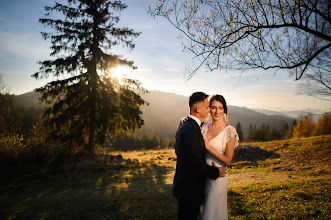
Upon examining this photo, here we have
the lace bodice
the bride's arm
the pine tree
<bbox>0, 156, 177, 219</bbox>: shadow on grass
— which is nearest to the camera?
→ the bride's arm

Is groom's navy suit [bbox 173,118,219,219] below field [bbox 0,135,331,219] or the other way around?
the other way around

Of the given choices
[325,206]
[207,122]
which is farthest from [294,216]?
[207,122]

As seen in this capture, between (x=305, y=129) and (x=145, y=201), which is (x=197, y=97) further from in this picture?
(x=305, y=129)

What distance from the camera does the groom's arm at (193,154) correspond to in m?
2.74

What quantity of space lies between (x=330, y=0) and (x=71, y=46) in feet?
50.6

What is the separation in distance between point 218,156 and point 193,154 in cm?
51

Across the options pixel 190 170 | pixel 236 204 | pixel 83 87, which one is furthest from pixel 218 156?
pixel 83 87

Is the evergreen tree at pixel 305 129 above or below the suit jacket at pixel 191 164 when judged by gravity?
below

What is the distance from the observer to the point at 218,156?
3020 millimetres

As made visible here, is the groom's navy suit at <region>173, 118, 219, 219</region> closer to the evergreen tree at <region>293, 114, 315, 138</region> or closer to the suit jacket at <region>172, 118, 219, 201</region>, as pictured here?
the suit jacket at <region>172, 118, 219, 201</region>

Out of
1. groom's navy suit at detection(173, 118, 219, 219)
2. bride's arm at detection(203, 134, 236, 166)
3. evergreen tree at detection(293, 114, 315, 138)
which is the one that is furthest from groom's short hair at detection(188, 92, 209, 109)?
evergreen tree at detection(293, 114, 315, 138)

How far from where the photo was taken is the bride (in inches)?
122

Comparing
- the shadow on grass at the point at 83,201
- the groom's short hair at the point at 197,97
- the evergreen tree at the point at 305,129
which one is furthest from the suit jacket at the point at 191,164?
the evergreen tree at the point at 305,129

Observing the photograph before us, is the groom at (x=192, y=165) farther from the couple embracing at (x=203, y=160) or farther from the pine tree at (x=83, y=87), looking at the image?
the pine tree at (x=83, y=87)
